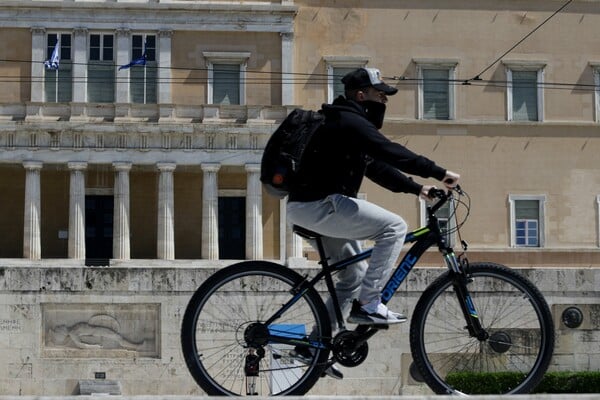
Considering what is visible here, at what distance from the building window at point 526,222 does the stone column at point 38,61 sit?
58.1 ft

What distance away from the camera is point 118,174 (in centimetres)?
4328

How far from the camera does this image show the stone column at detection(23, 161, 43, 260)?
4262 centimetres

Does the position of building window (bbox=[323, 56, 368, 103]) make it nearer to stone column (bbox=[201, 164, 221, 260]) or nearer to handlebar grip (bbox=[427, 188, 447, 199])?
stone column (bbox=[201, 164, 221, 260])

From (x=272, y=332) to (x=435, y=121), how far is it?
38.2 metres

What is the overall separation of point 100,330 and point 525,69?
30.2m

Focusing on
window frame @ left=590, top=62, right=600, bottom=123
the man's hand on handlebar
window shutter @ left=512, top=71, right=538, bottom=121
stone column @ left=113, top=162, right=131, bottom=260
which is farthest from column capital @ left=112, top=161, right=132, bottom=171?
the man's hand on handlebar

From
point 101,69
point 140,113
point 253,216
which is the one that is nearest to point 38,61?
point 101,69

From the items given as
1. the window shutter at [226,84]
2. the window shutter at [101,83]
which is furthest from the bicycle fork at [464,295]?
the window shutter at [101,83]

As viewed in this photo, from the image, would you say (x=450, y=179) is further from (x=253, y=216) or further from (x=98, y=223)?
(x=98, y=223)

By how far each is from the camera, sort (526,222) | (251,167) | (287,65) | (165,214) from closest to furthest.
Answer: (165,214) < (251,167) < (287,65) < (526,222)

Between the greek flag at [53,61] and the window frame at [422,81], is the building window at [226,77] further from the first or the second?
the window frame at [422,81]

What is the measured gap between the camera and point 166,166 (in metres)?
43.2

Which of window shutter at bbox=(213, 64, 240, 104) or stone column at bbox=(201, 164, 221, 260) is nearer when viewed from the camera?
stone column at bbox=(201, 164, 221, 260)

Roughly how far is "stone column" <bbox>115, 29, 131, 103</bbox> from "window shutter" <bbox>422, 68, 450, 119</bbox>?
36.2 feet
